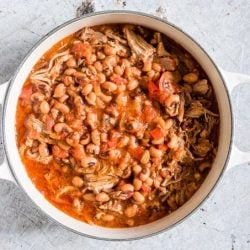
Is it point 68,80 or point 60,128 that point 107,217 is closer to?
point 60,128

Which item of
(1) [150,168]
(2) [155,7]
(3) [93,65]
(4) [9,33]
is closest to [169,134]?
(1) [150,168]

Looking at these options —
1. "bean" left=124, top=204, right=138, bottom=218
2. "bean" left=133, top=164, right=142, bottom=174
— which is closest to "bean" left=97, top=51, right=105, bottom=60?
"bean" left=133, top=164, right=142, bottom=174

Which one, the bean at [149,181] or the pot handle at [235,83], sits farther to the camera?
the bean at [149,181]

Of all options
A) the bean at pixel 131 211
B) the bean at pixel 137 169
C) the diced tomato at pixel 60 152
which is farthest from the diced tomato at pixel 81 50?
the bean at pixel 131 211

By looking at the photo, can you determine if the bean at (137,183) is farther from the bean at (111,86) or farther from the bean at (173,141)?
the bean at (111,86)

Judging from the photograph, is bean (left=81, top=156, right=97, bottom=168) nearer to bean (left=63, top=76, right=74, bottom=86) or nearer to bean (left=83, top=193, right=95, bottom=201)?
bean (left=83, top=193, right=95, bottom=201)

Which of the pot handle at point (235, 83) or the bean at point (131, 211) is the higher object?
the pot handle at point (235, 83)

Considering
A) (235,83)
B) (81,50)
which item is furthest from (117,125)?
(235,83)
